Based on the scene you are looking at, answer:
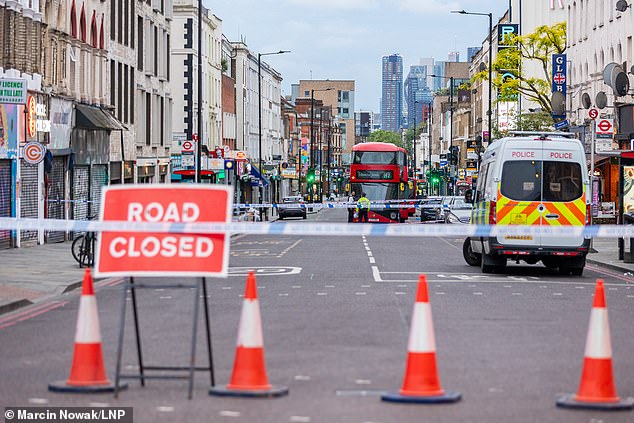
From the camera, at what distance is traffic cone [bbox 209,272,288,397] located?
10.4 metres

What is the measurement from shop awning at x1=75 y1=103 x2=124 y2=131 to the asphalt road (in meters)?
19.5

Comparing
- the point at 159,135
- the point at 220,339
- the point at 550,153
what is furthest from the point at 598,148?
the point at 159,135

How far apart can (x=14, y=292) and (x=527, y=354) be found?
9.98 meters

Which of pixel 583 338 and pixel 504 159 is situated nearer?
pixel 583 338

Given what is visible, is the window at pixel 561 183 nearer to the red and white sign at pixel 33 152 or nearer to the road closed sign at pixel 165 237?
the red and white sign at pixel 33 152

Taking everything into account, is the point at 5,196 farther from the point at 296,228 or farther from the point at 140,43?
the point at 140,43

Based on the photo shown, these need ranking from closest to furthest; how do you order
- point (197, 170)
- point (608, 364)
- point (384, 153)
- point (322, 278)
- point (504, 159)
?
1. point (608, 364)
2. point (322, 278)
3. point (504, 159)
4. point (197, 170)
5. point (384, 153)


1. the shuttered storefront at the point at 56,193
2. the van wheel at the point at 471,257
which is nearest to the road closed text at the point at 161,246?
the van wheel at the point at 471,257

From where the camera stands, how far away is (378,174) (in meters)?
68.2

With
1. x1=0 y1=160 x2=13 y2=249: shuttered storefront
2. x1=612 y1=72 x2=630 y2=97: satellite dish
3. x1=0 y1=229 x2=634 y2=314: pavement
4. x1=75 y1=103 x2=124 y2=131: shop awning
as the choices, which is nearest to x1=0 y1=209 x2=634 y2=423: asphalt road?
x1=0 y1=229 x2=634 y2=314: pavement

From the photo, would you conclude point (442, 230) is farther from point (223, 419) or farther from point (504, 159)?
point (504, 159)

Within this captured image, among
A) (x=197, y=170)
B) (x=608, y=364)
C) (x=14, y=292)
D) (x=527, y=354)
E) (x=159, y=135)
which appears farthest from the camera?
(x=159, y=135)

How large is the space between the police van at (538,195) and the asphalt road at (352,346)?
103 cm

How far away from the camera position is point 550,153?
26.5 metres
